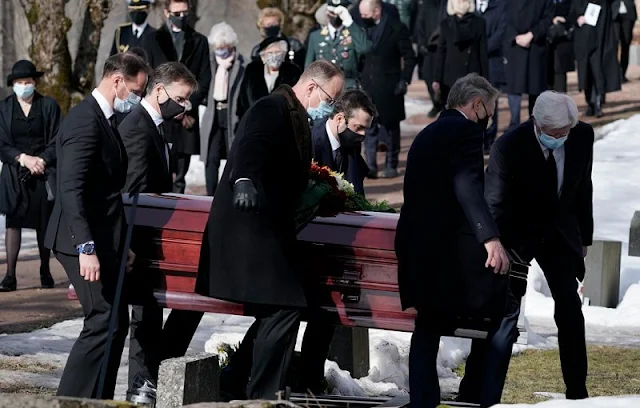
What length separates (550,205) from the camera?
24.6ft

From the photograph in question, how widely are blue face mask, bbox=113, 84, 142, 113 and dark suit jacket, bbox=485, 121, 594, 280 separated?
1.70m

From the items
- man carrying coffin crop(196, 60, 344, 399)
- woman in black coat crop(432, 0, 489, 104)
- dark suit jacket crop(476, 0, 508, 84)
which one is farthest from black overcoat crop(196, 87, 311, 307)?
dark suit jacket crop(476, 0, 508, 84)

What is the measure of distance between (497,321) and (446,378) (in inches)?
67.8

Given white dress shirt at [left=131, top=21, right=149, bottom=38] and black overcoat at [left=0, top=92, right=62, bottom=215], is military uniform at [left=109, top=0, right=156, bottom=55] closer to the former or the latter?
white dress shirt at [left=131, top=21, right=149, bottom=38]

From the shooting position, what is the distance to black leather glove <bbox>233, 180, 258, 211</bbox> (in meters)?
6.32

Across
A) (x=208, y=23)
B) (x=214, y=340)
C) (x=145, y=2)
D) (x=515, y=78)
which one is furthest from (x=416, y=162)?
(x=208, y=23)

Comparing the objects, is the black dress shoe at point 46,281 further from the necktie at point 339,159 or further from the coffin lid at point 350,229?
the coffin lid at point 350,229

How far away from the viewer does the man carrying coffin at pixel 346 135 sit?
8031 millimetres

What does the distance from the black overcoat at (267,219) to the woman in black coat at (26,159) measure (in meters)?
4.77

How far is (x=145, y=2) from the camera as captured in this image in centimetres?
1438

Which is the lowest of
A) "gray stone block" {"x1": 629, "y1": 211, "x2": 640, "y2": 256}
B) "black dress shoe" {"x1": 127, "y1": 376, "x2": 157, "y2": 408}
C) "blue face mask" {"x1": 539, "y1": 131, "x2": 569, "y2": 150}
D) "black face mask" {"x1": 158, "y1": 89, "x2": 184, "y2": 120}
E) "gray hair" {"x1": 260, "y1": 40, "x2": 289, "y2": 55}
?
"black dress shoe" {"x1": 127, "y1": 376, "x2": 157, "y2": 408}

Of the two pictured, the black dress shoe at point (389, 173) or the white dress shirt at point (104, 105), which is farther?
the black dress shoe at point (389, 173)

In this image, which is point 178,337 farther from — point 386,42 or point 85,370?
point 386,42

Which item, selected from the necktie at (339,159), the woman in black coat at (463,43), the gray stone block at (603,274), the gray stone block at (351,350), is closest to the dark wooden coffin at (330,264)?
the necktie at (339,159)
